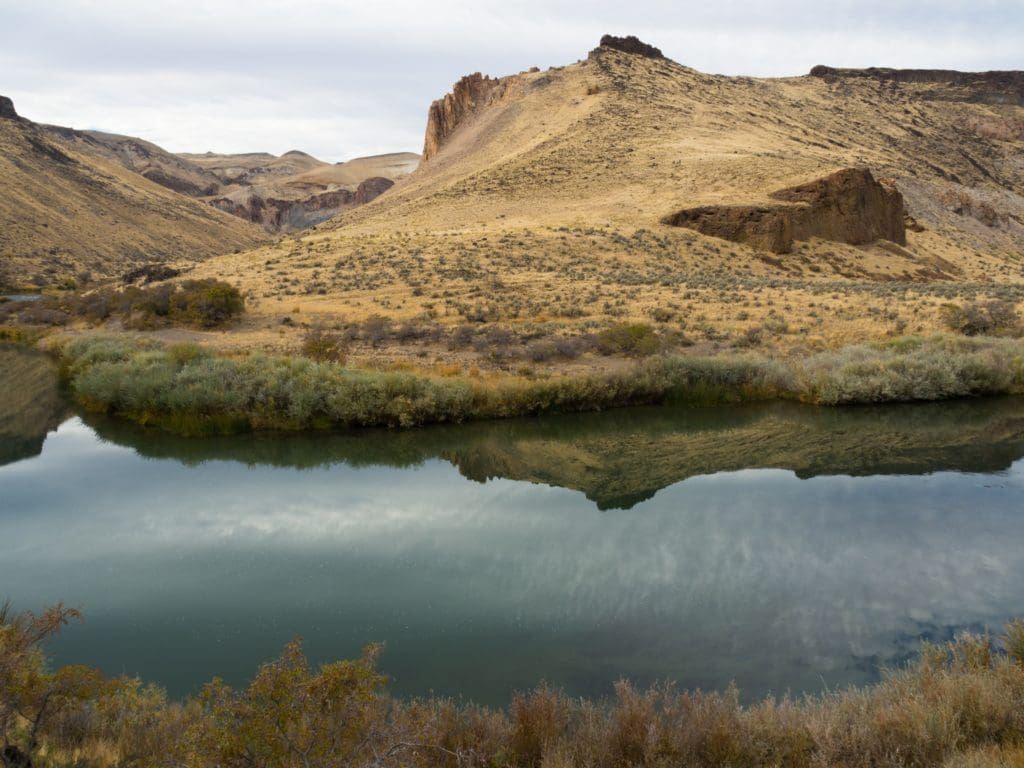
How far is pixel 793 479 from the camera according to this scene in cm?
1413

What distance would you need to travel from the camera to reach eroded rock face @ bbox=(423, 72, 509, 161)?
90.9 m

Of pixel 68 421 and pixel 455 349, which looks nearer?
pixel 68 421

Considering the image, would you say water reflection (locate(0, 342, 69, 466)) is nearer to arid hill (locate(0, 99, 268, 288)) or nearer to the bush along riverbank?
the bush along riverbank

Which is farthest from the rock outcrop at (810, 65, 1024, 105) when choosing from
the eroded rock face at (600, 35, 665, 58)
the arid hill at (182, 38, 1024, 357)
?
the eroded rock face at (600, 35, 665, 58)

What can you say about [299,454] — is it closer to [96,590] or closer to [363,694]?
[96,590]

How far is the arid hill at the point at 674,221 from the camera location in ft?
92.8

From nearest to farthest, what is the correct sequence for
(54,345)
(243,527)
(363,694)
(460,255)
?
1. (363,694)
2. (243,527)
3. (54,345)
4. (460,255)

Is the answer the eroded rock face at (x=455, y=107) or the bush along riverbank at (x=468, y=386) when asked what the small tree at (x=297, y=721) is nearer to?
the bush along riverbank at (x=468, y=386)

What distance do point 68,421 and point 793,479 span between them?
18207mm

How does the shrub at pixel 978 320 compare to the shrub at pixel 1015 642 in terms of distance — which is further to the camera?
the shrub at pixel 978 320

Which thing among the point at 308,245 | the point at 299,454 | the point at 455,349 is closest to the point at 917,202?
the point at 308,245

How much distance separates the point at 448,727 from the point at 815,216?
45693 mm

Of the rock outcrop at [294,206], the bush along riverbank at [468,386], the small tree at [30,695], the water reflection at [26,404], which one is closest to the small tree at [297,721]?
the small tree at [30,695]

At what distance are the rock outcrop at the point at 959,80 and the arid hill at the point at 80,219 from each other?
300 feet
